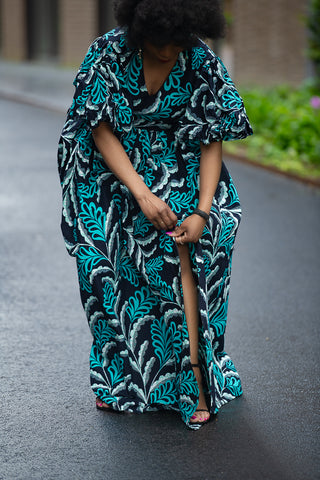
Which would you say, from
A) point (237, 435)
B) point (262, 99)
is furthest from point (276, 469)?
point (262, 99)

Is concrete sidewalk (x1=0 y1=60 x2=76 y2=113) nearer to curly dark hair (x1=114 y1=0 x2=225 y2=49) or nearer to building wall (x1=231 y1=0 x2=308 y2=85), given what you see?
building wall (x1=231 y1=0 x2=308 y2=85)

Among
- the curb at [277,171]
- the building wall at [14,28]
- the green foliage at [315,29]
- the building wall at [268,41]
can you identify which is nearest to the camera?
the curb at [277,171]

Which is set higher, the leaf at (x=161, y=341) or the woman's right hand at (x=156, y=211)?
the woman's right hand at (x=156, y=211)

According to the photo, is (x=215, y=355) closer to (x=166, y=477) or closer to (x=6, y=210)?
(x=166, y=477)

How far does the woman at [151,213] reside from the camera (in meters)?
3.48

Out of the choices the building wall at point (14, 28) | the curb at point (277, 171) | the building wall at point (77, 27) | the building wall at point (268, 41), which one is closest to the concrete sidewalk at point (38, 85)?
the building wall at point (77, 27)

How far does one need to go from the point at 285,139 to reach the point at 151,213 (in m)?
7.89

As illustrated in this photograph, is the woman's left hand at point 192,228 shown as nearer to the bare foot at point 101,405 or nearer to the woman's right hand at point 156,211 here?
the woman's right hand at point 156,211

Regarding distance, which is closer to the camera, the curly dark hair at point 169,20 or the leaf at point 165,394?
the curly dark hair at point 169,20

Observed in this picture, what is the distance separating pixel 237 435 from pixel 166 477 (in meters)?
0.49

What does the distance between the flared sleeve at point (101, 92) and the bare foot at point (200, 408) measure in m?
1.03

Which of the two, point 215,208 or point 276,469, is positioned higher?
point 215,208

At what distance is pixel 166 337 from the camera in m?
3.65

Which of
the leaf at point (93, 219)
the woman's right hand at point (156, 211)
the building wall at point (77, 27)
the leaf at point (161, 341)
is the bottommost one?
the building wall at point (77, 27)
